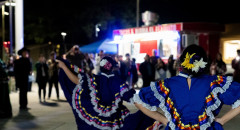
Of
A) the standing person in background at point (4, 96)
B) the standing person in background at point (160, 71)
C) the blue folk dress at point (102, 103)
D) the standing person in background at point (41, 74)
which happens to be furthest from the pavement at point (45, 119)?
the standing person in background at point (160, 71)

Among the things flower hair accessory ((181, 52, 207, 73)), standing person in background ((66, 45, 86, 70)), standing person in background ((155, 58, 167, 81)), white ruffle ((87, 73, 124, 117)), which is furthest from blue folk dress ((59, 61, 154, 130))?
standing person in background ((155, 58, 167, 81))

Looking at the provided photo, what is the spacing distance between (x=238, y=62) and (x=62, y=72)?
326 inches

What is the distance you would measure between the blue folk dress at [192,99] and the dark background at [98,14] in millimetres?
33682

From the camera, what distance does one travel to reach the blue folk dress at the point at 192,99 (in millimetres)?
3588

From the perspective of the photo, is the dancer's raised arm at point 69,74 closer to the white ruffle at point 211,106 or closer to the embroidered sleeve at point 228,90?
the white ruffle at point 211,106

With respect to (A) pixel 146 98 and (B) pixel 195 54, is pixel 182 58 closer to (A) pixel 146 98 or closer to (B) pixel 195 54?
(B) pixel 195 54

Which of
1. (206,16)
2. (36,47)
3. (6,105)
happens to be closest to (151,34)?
(6,105)

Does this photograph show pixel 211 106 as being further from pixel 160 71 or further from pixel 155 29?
pixel 155 29

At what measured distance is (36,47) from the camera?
5225 cm

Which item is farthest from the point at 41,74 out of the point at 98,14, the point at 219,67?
the point at 98,14

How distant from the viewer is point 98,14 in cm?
3931

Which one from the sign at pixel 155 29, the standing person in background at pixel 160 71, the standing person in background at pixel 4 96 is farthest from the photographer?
the sign at pixel 155 29

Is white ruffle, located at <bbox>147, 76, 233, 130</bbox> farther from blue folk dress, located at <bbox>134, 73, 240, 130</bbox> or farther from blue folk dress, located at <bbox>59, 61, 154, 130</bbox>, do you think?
blue folk dress, located at <bbox>59, 61, 154, 130</bbox>

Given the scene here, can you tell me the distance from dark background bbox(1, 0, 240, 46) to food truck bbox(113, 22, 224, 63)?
707 inches
